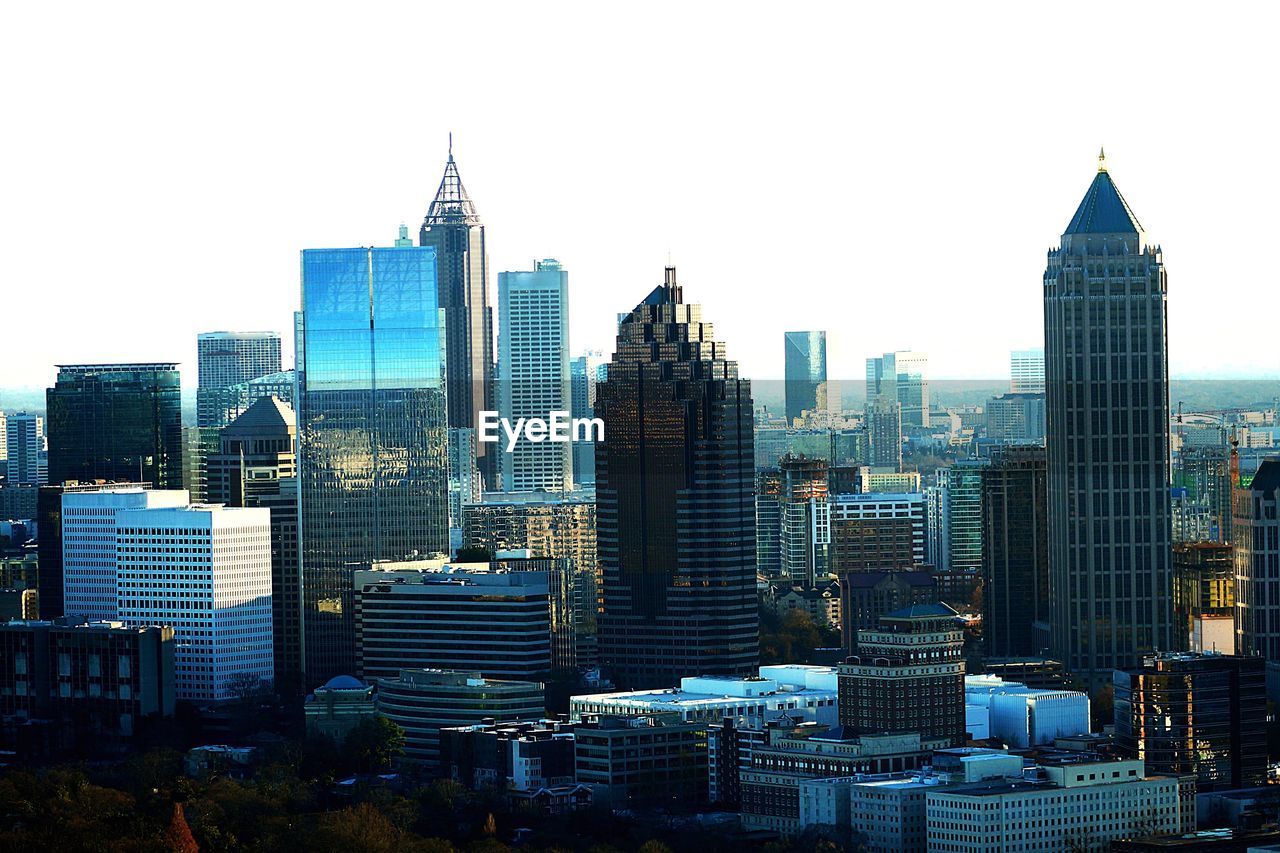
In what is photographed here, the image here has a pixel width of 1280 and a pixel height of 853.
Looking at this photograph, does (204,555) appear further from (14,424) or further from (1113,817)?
(14,424)

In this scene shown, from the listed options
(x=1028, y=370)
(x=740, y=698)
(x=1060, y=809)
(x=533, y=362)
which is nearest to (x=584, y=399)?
(x=533, y=362)

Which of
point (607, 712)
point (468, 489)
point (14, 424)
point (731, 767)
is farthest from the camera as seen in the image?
point (14, 424)

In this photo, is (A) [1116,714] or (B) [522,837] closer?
(B) [522,837]

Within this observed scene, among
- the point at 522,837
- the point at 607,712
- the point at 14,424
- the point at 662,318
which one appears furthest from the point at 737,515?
the point at 14,424

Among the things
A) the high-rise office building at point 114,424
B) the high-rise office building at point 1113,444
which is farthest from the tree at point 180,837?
the high-rise office building at point 114,424

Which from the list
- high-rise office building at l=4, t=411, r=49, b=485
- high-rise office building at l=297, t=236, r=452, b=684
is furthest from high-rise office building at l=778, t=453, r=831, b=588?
high-rise office building at l=4, t=411, r=49, b=485

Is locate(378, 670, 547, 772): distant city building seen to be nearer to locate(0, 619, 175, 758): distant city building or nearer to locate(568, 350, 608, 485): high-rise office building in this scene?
locate(0, 619, 175, 758): distant city building

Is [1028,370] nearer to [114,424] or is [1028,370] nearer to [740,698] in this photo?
[740,698]

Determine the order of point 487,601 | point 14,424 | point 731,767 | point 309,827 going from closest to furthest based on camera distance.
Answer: point 309,827
point 731,767
point 487,601
point 14,424

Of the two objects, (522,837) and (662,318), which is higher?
(662,318)
